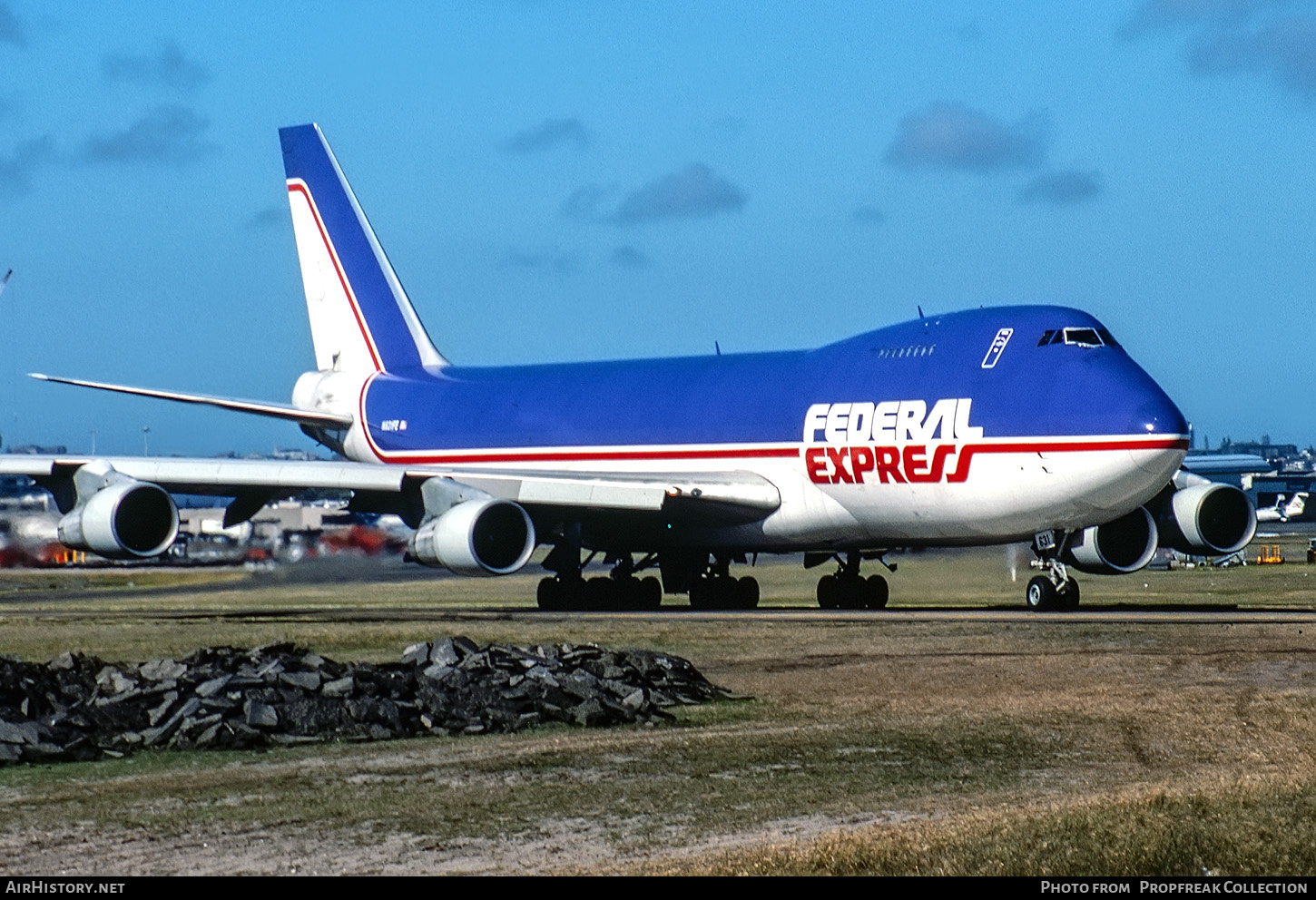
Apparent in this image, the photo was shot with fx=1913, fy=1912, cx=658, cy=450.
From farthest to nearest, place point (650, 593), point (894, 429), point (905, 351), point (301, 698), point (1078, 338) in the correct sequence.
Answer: point (650, 593) → point (905, 351) → point (894, 429) → point (1078, 338) → point (301, 698)

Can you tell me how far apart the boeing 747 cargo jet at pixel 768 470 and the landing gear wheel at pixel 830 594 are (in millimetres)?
37

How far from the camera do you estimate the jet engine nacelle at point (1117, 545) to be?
32.2m

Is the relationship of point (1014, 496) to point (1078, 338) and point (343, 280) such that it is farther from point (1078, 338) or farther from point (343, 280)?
point (343, 280)

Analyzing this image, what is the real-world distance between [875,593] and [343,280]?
16.3 m

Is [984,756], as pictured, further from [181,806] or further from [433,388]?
[433,388]

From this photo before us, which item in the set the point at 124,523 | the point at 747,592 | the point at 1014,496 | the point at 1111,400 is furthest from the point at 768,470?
the point at 124,523

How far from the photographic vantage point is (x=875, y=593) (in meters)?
34.5

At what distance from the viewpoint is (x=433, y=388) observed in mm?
41719

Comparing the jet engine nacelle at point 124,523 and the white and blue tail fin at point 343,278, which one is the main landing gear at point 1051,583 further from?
the white and blue tail fin at point 343,278

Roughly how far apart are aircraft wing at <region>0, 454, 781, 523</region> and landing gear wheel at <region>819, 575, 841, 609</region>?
6.78 feet

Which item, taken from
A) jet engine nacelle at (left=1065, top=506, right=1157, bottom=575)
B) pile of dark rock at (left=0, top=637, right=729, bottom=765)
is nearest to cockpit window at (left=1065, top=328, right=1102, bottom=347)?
jet engine nacelle at (left=1065, top=506, right=1157, bottom=575)

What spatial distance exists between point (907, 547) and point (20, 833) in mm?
24730

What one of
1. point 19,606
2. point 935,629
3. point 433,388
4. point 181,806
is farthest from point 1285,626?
point 19,606

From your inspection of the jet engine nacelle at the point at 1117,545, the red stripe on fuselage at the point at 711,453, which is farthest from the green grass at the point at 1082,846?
the jet engine nacelle at the point at 1117,545
